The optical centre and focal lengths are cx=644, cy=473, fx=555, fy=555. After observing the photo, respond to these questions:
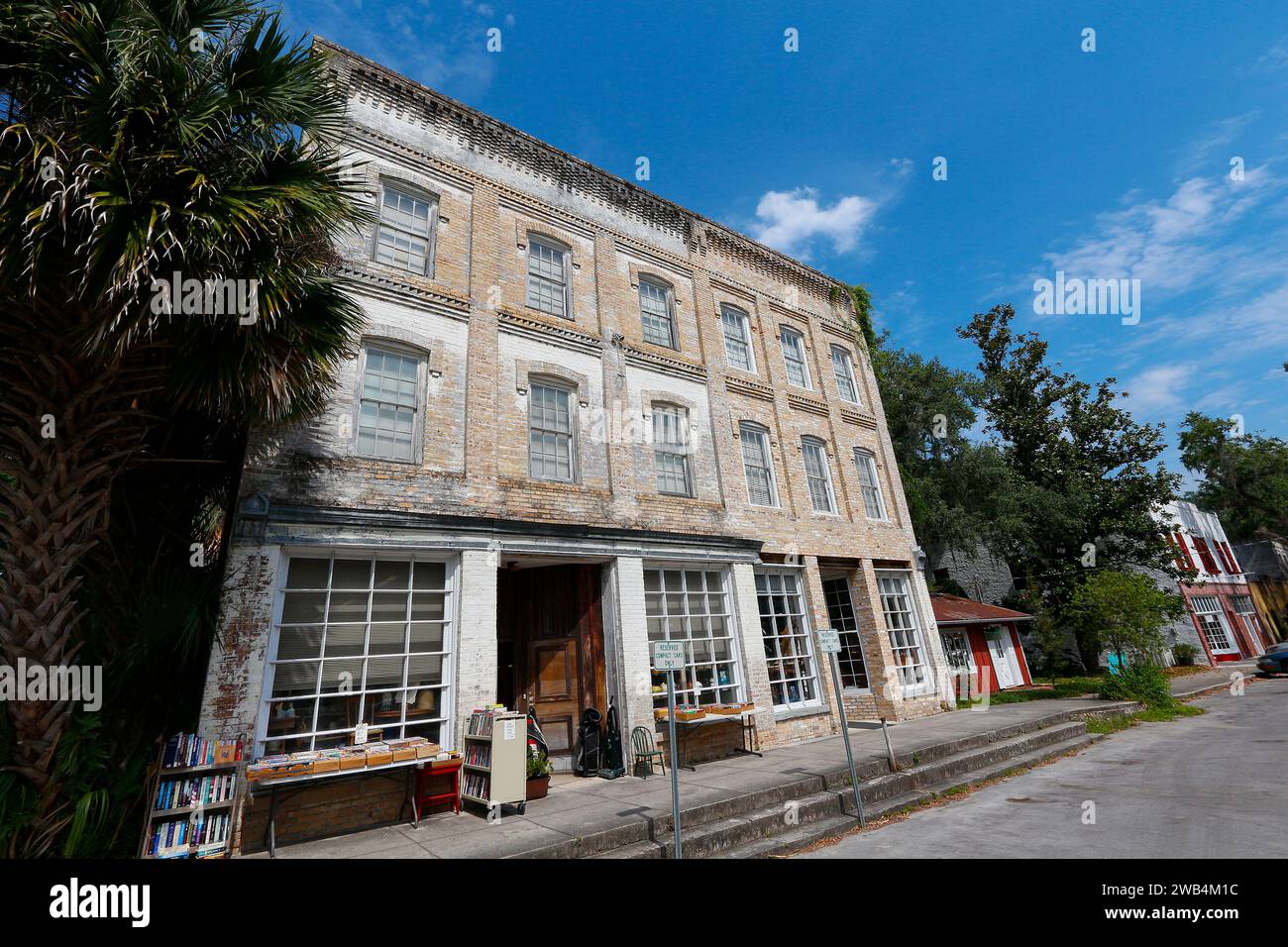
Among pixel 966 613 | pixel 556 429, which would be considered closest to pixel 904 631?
Result: pixel 966 613

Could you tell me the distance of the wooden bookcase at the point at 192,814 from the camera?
5.39 metres

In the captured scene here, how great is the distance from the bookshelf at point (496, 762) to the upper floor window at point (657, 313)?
877 cm

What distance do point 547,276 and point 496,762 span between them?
921 centimetres

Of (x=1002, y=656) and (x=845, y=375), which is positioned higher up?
(x=845, y=375)

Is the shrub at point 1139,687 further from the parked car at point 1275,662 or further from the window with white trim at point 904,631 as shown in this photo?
the parked car at point 1275,662

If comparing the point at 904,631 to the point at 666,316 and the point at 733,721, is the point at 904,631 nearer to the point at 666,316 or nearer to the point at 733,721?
the point at 733,721

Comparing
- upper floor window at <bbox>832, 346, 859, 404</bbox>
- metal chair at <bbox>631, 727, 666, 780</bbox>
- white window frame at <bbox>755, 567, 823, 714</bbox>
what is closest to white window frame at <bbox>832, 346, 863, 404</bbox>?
upper floor window at <bbox>832, 346, 859, 404</bbox>

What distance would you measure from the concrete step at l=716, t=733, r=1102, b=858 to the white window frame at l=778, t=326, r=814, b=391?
1001cm

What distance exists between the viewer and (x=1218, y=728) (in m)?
12.5

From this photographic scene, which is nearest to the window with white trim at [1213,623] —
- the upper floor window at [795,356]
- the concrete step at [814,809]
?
the upper floor window at [795,356]

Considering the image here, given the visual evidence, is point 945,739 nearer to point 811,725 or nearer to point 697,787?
point 811,725

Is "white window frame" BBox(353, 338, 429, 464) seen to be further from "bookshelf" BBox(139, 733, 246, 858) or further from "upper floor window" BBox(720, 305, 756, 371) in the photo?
"upper floor window" BBox(720, 305, 756, 371)

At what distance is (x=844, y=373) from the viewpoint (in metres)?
17.5
